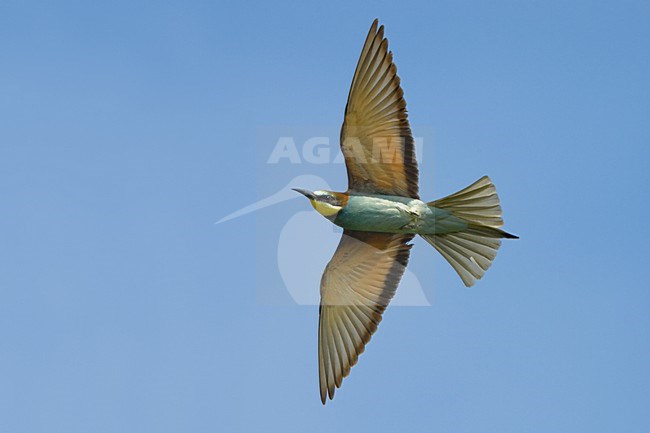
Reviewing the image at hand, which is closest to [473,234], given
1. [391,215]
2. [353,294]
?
[391,215]

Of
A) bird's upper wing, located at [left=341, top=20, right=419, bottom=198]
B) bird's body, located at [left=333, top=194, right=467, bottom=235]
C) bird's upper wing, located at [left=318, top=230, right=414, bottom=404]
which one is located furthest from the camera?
bird's upper wing, located at [left=318, top=230, right=414, bottom=404]

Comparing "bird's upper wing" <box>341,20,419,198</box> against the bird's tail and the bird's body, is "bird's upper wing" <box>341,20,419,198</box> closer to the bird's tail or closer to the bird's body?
the bird's body

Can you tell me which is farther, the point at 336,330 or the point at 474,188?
the point at 336,330

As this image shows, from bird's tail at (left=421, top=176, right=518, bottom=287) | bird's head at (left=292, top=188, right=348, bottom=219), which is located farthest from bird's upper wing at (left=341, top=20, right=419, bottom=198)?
bird's tail at (left=421, top=176, right=518, bottom=287)

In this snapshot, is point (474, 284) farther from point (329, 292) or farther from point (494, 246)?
point (329, 292)

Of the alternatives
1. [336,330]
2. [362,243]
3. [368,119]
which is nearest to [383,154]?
[368,119]

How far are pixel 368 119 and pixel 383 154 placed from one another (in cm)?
26

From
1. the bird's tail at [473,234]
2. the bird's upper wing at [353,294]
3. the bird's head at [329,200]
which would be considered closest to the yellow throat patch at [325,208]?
the bird's head at [329,200]

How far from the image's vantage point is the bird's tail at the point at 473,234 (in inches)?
281

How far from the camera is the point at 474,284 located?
7.41 m

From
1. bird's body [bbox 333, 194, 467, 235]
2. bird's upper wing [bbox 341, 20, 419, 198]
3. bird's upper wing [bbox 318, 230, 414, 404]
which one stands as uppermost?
bird's upper wing [bbox 341, 20, 419, 198]

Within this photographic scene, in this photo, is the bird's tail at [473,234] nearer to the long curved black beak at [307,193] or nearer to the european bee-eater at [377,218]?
the european bee-eater at [377,218]

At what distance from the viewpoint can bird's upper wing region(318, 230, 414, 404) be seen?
7.51 meters

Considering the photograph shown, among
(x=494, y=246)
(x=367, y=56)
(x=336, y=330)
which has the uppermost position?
(x=367, y=56)
